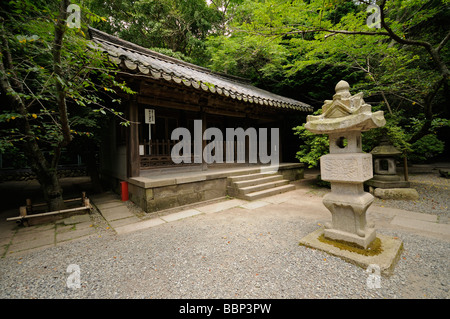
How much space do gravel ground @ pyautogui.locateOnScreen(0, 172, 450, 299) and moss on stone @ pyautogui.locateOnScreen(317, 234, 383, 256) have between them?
27cm

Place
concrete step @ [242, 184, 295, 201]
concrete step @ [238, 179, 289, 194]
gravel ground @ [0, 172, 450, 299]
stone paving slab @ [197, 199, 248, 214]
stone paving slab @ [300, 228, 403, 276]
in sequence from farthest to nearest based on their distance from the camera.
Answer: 1. concrete step @ [238, 179, 289, 194]
2. concrete step @ [242, 184, 295, 201]
3. stone paving slab @ [197, 199, 248, 214]
4. stone paving slab @ [300, 228, 403, 276]
5. gravel ground @ [0, 172, 450, 299]

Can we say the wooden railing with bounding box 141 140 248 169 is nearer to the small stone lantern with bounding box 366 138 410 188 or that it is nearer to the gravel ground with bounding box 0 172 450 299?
the gravel ground with bounding box 0 172 450 299

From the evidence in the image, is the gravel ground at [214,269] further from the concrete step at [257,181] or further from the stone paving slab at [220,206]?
the concrete step at [257,181]

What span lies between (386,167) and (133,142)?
7.78 m

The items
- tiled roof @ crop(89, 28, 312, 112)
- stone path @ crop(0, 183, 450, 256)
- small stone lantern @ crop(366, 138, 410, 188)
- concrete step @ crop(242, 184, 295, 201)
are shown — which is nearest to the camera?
stone path @ crop(0, 183, 450, 256)

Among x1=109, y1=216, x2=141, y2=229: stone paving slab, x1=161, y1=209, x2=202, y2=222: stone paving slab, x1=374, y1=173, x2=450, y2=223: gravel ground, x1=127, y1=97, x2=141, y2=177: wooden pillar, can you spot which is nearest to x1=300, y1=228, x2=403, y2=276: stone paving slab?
x1=374, y1=173, x2=450, y2=223: gravel ground

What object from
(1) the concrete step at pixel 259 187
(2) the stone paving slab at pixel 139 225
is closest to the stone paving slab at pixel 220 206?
(1) the concrete step at pixel 259 187

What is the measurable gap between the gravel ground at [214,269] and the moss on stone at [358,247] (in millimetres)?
268

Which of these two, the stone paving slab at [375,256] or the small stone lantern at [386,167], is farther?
the small stone lantern at [386,167]

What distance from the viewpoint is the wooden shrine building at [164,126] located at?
4664mm

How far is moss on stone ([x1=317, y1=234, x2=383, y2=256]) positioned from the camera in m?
2.58
